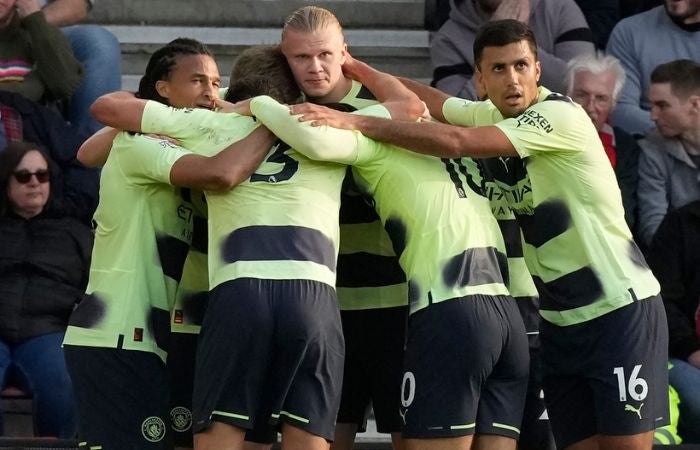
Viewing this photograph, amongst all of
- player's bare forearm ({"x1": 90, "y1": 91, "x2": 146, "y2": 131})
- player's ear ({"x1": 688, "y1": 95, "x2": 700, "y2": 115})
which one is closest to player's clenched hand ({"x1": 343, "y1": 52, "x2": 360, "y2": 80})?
player's bare forearm ({"x1": 90, "y1": 91, "x2": 146, "y2": 131})

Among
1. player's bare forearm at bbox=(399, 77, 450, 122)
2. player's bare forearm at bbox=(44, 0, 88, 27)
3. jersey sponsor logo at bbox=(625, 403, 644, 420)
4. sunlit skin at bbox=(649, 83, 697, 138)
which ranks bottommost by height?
jersey sponsor logo at bbox=(625, 403, 644, 420)

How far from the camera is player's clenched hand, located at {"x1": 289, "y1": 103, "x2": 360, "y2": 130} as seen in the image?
638 cm

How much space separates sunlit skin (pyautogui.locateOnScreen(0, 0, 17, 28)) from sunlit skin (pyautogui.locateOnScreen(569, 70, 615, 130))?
3309 mm

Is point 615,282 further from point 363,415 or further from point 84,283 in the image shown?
point 84,283

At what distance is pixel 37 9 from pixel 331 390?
4298 mm

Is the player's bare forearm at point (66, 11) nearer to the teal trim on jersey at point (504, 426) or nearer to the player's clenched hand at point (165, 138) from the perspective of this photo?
the player's clenched hand at point (165, 138)

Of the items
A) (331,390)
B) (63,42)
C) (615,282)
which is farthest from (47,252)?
(615,282)

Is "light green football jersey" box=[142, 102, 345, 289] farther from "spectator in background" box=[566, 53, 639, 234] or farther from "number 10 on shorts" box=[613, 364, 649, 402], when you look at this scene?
"spectator in background" box=[566, 53, 639, 234]

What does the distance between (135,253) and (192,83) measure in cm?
81

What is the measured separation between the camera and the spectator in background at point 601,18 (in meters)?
10.3

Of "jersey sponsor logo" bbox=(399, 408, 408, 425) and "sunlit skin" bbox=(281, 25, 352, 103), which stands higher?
"sunlit skin" bbox=(281, 25, 352, 103)

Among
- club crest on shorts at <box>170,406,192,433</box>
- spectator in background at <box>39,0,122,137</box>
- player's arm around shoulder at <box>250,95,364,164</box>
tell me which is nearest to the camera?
player's arm around shoulder at <box>250,95,364,164</box>

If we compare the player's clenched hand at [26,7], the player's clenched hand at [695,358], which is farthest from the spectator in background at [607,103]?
the player's clenched hand at [26,7]

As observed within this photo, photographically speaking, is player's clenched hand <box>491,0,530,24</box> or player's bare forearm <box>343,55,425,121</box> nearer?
player's bare forearm <box>343,55,425,121</box>
